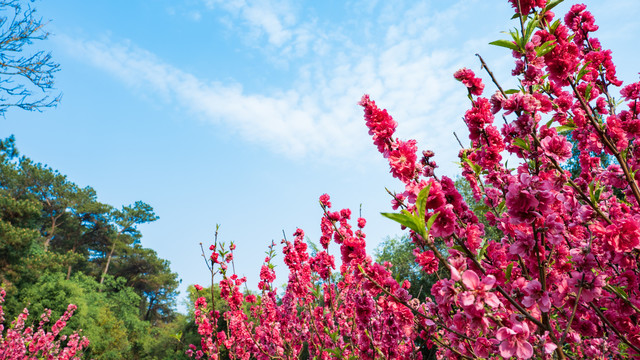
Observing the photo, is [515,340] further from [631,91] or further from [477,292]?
[631,91]

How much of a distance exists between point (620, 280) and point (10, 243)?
1204 inches

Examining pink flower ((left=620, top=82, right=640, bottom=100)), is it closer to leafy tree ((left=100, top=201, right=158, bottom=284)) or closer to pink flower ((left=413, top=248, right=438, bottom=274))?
pink flower ((left=413, top=248, right=438, bottom=274))

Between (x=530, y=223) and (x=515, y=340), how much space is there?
48 centimetres

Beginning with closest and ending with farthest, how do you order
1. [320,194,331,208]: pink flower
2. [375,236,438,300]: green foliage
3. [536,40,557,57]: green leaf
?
[536,40,557,57]: green leaf, [320,194,331,208]: pink flower, [375,236,438,300]: green foliage

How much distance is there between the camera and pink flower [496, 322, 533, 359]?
137cm

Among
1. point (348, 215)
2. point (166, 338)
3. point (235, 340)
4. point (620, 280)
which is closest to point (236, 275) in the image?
point (235, 340)

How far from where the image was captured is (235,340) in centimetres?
618

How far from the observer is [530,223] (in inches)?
58.9

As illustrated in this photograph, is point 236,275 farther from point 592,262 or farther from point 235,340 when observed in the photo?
point 592,262

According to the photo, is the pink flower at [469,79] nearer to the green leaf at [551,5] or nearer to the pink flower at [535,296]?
the green leaf at [551,5]

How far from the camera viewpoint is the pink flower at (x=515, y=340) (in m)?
1.37

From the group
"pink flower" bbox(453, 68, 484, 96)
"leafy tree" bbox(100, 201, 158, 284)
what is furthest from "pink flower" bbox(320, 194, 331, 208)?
"leafy tree" bbox(100, 201, 158, 284)

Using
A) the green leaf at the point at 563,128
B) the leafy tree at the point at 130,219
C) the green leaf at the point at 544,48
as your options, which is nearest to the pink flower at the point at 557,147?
the green leaf at the point at 544,48

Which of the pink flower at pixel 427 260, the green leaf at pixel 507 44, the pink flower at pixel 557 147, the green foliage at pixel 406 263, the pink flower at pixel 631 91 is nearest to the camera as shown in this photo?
the pink flower at pixel 557 147
